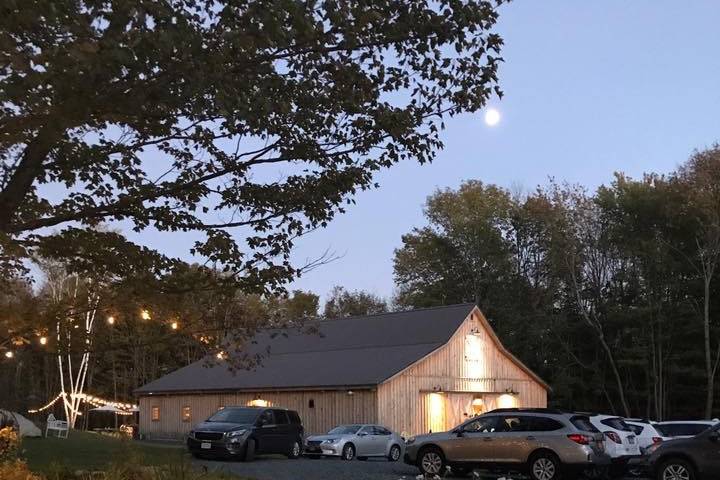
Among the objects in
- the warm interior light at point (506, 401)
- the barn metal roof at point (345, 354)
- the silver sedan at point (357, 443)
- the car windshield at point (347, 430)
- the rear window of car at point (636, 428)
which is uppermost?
the barn metal roof at point (345, 354)

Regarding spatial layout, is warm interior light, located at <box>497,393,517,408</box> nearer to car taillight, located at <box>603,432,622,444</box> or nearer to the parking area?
the parking area

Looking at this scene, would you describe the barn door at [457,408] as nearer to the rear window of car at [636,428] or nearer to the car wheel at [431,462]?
the rear window of car at [636,428]

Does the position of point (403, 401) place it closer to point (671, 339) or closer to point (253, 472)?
point (253, 472)

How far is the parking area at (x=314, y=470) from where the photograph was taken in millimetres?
18969

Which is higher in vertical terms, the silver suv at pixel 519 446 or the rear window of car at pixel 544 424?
the rear window of car at pixel 544 424

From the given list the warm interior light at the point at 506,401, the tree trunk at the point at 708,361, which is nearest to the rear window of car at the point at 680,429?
the warm interior light at the point at 506,401

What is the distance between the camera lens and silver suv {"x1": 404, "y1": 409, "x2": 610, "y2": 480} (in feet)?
58.1

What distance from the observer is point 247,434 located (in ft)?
78.6

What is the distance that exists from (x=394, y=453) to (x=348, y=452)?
7.12 feet

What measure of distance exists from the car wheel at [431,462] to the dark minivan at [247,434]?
6.27 metres

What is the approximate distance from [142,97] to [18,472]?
5781mm

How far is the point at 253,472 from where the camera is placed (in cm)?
2006

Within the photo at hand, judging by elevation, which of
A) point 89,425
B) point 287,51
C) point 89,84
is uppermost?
point 287,51

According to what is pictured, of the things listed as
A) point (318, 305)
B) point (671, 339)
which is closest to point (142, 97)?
point (671, 339)
